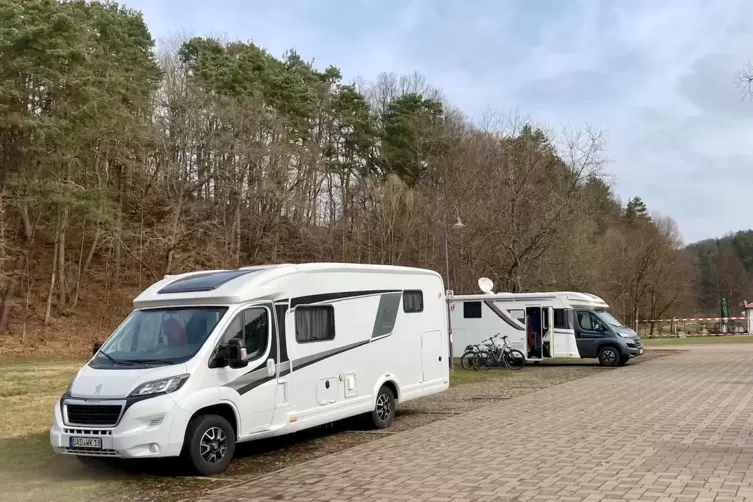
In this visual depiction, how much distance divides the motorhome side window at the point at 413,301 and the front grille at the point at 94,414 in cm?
556

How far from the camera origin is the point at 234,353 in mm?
8477

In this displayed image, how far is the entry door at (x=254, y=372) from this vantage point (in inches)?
341

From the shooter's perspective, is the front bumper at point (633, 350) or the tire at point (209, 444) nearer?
the tire at point (209, 444)

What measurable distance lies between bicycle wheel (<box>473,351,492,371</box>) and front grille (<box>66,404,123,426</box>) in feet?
54.6

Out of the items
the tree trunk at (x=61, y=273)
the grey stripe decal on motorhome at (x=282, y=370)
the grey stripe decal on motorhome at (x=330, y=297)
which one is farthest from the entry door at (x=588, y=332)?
the tree trunk at (x=61, y=273)

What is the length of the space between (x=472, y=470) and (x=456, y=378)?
12266 mm

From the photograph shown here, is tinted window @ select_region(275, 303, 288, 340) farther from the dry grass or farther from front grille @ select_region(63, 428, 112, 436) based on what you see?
front grille @ select_region(63, 428, 112, 436)

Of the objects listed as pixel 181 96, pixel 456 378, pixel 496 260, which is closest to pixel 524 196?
pixel 496 260

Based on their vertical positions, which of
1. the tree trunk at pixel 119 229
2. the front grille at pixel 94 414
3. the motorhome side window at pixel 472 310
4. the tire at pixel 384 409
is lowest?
the tire at pixel 384 409

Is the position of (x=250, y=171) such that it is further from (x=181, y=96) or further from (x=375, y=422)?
(x=375, y=422)

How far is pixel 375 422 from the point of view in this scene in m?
11.5

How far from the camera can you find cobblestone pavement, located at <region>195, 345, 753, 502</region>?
7082 millimetres

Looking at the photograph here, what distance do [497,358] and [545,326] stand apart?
2.11 m

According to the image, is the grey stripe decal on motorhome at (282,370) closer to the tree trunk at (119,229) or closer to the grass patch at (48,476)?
the grass patch at (48,476)
